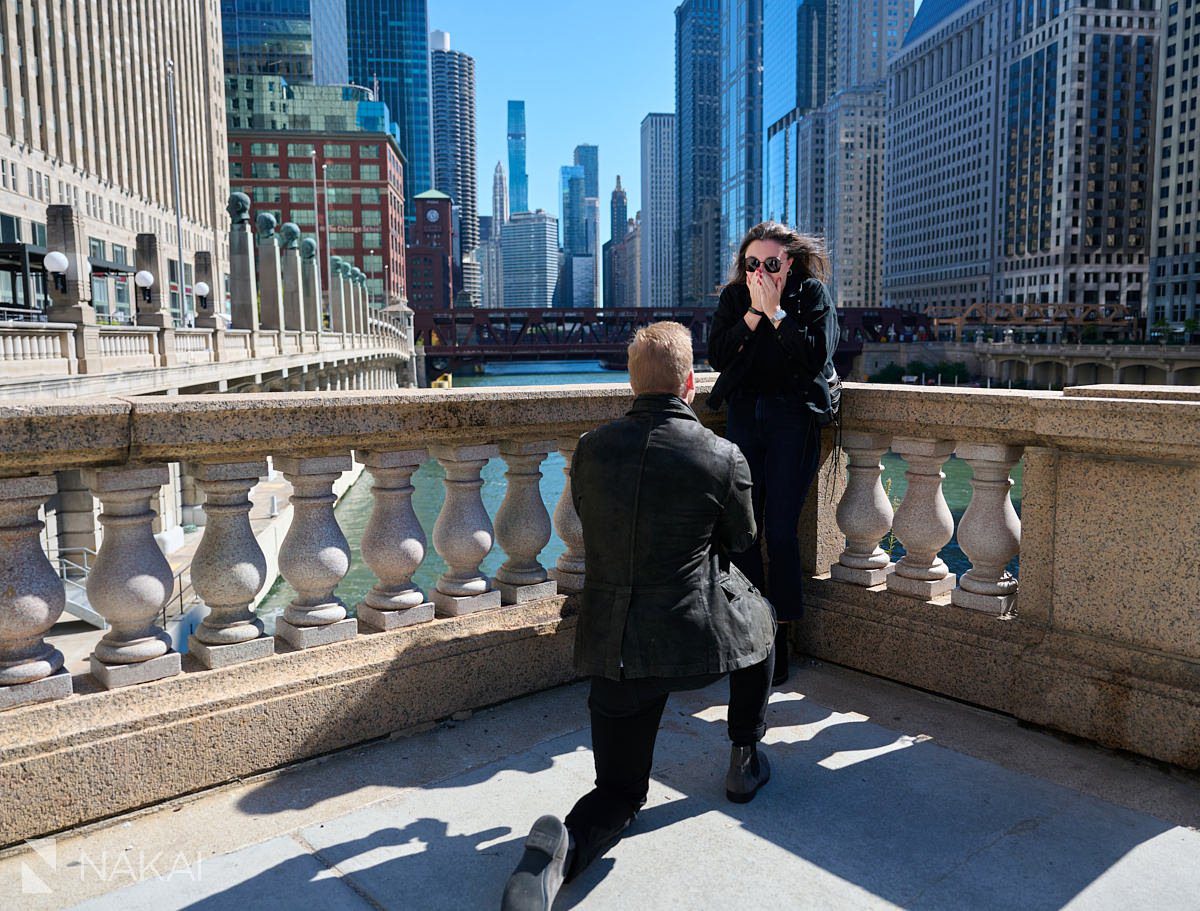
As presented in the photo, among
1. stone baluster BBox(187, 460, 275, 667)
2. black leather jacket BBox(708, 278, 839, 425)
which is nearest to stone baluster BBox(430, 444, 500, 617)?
stone baluster BBox(187, 460, 275, 667)

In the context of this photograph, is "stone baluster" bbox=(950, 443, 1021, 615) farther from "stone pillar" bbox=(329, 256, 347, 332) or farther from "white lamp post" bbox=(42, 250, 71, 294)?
"stone pillar" bbox=(329, 256, 347, 332)

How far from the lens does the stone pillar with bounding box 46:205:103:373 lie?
2195 centimetres

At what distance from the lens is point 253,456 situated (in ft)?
12.4

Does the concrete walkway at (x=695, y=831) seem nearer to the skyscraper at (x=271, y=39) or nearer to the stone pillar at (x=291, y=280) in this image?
the stone pillar at (x=291, y=280)

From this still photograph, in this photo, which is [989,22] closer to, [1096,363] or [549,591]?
[1096,363]

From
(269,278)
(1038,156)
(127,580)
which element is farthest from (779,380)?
(1038,156)

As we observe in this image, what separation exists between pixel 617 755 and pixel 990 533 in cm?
223

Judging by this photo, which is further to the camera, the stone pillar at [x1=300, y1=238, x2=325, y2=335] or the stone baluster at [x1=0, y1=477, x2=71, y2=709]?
the stone pillar at [x1=300, y1=238, x2=325, y2=335]

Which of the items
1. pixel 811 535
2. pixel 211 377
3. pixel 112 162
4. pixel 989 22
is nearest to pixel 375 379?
pixel 112 162

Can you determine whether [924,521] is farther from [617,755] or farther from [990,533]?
[617,755]

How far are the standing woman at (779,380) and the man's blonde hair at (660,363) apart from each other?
1.30 metres

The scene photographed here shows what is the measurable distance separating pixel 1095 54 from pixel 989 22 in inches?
1025

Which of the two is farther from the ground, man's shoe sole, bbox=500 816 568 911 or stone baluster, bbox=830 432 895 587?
Result: stone baluster, bbox=830 432 895 587

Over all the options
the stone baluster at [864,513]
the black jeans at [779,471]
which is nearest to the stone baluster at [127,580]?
the black jeans at [779,471]
